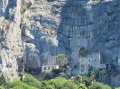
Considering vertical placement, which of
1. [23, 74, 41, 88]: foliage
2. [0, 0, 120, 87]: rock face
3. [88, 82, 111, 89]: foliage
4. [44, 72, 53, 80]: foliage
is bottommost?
[88, 82, 111, 89]: foliage

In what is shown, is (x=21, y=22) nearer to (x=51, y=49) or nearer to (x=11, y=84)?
(x=51, y=49)

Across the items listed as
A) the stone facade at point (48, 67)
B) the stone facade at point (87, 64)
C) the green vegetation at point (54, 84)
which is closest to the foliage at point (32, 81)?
the green vegetation at point (54, 84)

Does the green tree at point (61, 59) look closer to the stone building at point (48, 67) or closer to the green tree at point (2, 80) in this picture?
the stone building at point (48, 67)

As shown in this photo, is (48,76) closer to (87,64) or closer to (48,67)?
(48,67)

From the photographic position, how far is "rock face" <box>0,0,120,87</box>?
104188 mm

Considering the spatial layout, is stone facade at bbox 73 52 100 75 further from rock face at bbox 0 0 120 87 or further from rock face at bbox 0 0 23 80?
rock face at bbox 0 0 23 80

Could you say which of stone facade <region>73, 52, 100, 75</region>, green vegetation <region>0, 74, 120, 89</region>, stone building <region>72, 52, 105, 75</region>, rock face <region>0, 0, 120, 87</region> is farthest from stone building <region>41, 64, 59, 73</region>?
green vegetation <region>0, 74, 120, 89</region>

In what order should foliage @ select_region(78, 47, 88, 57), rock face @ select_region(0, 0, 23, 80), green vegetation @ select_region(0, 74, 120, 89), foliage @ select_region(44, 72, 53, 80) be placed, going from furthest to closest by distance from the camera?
foliage @ select_region(78, 47, 88, 57) < rock face @ select_region(0, 0, 23, 80) < foliage @ select_region(44, 72, 53, 80) < green vegetation @ select_region(0, 74, 120, 89)

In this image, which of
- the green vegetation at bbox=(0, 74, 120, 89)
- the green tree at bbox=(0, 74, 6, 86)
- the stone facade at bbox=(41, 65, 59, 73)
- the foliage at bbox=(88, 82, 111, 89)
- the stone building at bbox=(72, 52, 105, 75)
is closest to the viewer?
the foliage at bbox=(88, 82, 111, 89)

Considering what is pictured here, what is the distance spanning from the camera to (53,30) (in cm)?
11069

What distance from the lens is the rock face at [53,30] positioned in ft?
342

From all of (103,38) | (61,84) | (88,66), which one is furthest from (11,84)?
(103,38)

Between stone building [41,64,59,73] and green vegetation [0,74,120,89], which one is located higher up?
stone building [41,64,59,73]

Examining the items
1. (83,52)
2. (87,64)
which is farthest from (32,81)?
(83,52)
